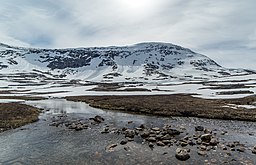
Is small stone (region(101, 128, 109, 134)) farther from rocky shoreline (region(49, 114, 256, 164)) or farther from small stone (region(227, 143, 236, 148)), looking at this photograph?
small stone (region(227, 143, 236, 148))

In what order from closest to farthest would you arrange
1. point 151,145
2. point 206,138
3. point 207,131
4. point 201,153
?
point 201,153
point 151,145
point 206,138
point 207,131

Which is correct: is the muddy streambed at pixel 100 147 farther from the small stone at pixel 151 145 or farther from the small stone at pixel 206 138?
the small stone at pixel 206 138

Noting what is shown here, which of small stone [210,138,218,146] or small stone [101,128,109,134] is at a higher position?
small stone [101,128,109,134]

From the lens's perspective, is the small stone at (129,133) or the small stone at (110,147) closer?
the small stone at (110,147)

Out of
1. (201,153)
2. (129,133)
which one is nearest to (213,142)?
(201,153)

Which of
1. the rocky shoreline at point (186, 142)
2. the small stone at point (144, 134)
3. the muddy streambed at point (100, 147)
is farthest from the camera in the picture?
the small stone at point (144, 134)

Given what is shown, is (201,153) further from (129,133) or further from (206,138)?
(129,133)

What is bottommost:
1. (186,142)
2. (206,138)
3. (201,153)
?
(201,153)

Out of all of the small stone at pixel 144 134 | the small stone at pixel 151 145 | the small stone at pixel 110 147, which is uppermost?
the small stone at pixel 144 134

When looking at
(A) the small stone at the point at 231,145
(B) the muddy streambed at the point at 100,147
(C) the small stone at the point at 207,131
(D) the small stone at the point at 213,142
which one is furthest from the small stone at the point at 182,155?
(C) the small stone at the point at 207,131

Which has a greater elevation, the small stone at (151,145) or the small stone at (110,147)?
the small stone at (110,147)

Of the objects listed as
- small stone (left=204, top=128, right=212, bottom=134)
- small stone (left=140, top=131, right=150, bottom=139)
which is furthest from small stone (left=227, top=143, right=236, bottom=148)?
small stone (left=140, top=131, right=150, bottom=139)

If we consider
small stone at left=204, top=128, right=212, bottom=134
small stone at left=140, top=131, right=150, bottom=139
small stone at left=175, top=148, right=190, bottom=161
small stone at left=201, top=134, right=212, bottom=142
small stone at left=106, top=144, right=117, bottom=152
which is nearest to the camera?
small stone at left=175, top=148, right=190, bottom=161

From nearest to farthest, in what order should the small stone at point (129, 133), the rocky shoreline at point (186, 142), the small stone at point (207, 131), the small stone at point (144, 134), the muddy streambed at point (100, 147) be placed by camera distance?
the muddy streambed at point (100, 147) → the rocky shoreline at point (186, 142) → the small stone at point (144, 134) → the small stone at point (129, 133) → the small stone at point (207, 131)
